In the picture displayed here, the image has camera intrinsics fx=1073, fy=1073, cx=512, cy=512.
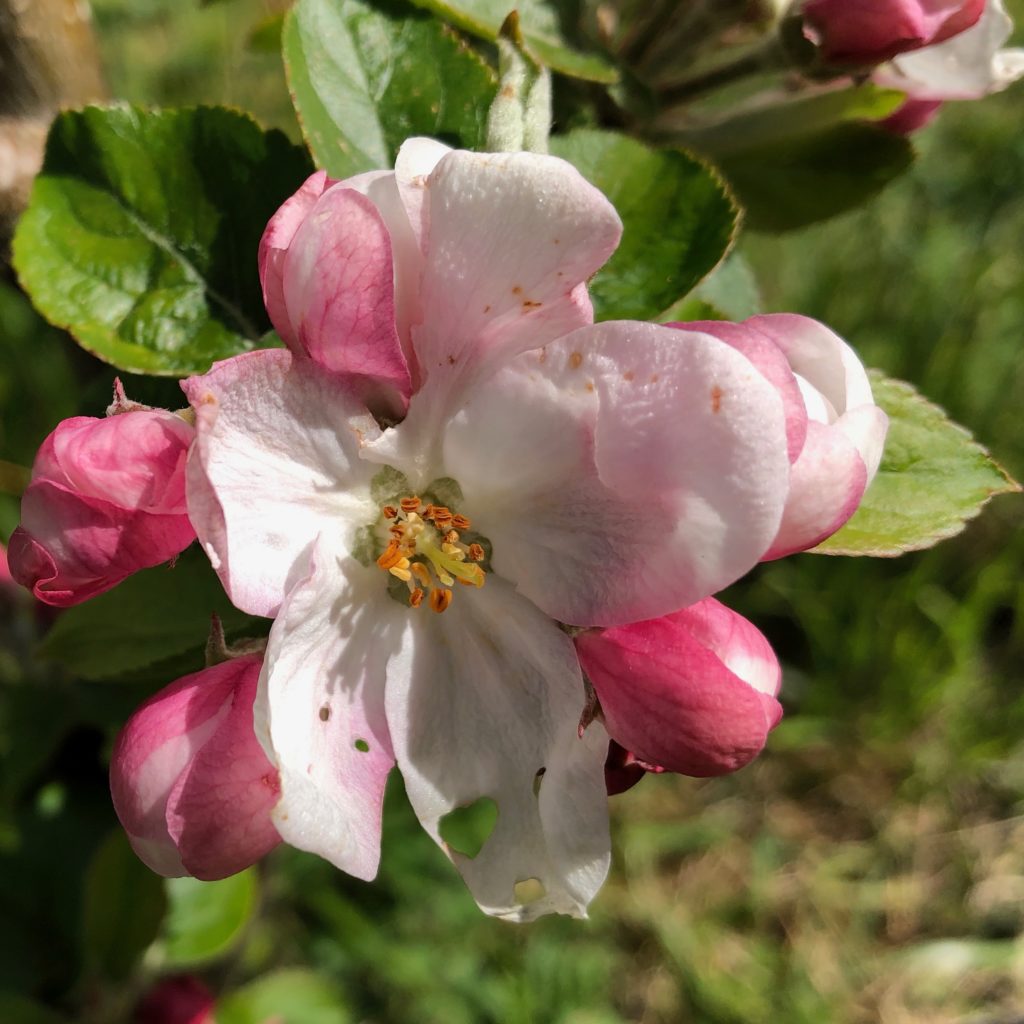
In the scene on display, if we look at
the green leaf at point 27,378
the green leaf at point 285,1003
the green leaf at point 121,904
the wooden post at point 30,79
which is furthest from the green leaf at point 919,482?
the green leaf at point 27,378

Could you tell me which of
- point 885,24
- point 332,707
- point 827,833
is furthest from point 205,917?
point 827,833

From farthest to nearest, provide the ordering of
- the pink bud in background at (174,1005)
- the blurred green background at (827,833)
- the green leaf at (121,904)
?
the blurred green background at (827,833) → the pink bud in background at (174,1005) → the green leaf at (121,904)

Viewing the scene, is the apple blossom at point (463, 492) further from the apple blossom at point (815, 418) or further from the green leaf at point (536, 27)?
the green leaf at point (536, 27)

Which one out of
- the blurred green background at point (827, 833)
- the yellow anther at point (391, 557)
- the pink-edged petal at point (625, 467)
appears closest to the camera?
the pink-edged petal at point (625, 467)

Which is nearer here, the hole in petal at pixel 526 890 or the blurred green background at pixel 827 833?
the hole in petal at pixel 526 890

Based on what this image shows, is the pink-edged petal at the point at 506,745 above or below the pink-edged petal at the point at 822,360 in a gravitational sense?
below

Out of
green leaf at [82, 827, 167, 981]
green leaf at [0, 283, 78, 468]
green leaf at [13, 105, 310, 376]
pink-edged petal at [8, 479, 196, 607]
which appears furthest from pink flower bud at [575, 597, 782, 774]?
green leaf at [0, 283, 78, 468]

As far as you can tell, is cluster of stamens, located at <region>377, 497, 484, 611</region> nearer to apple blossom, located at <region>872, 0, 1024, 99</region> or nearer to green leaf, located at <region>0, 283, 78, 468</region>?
apple blossom, located at <region>872, 0, 1024, 99</region>
